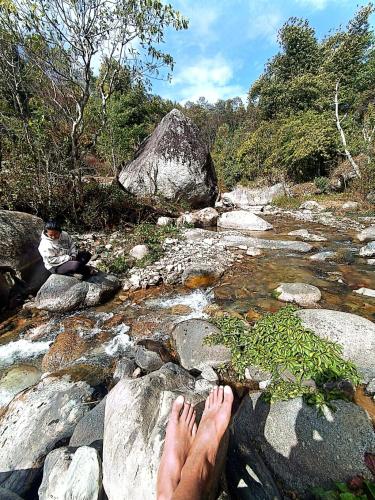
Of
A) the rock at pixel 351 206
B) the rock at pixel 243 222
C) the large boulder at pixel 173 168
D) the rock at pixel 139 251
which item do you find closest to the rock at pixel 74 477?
the rock at pixel 139 251

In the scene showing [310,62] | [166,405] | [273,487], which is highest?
[310,62]

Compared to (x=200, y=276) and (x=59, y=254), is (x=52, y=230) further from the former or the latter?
(x=200, y=276)

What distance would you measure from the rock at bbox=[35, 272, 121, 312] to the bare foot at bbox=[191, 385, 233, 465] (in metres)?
3.18

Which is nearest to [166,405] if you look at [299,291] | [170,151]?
[299,291]

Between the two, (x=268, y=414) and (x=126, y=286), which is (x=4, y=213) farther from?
(x=268, y=414)

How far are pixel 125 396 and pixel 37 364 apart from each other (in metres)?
2.07

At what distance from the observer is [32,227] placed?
542cm

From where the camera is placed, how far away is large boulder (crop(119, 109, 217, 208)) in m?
10.9

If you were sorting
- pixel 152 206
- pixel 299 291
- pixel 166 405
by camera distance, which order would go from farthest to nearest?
pixel 152 206 → pixel 299 291 → pixel 166 405

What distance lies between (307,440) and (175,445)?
1.04 meters

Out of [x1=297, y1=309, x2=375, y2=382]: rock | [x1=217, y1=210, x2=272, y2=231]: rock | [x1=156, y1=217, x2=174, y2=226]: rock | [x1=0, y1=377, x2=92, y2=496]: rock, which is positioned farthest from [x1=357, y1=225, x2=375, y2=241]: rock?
[x1=0, y1=377, x2=92, y2=496]: rock

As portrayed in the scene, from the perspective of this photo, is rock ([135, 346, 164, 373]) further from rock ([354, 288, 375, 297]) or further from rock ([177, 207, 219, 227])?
rock ([177, 207, 219, 227])

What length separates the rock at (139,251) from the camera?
623 centimetres

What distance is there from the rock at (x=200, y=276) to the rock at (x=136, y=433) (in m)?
3.08
